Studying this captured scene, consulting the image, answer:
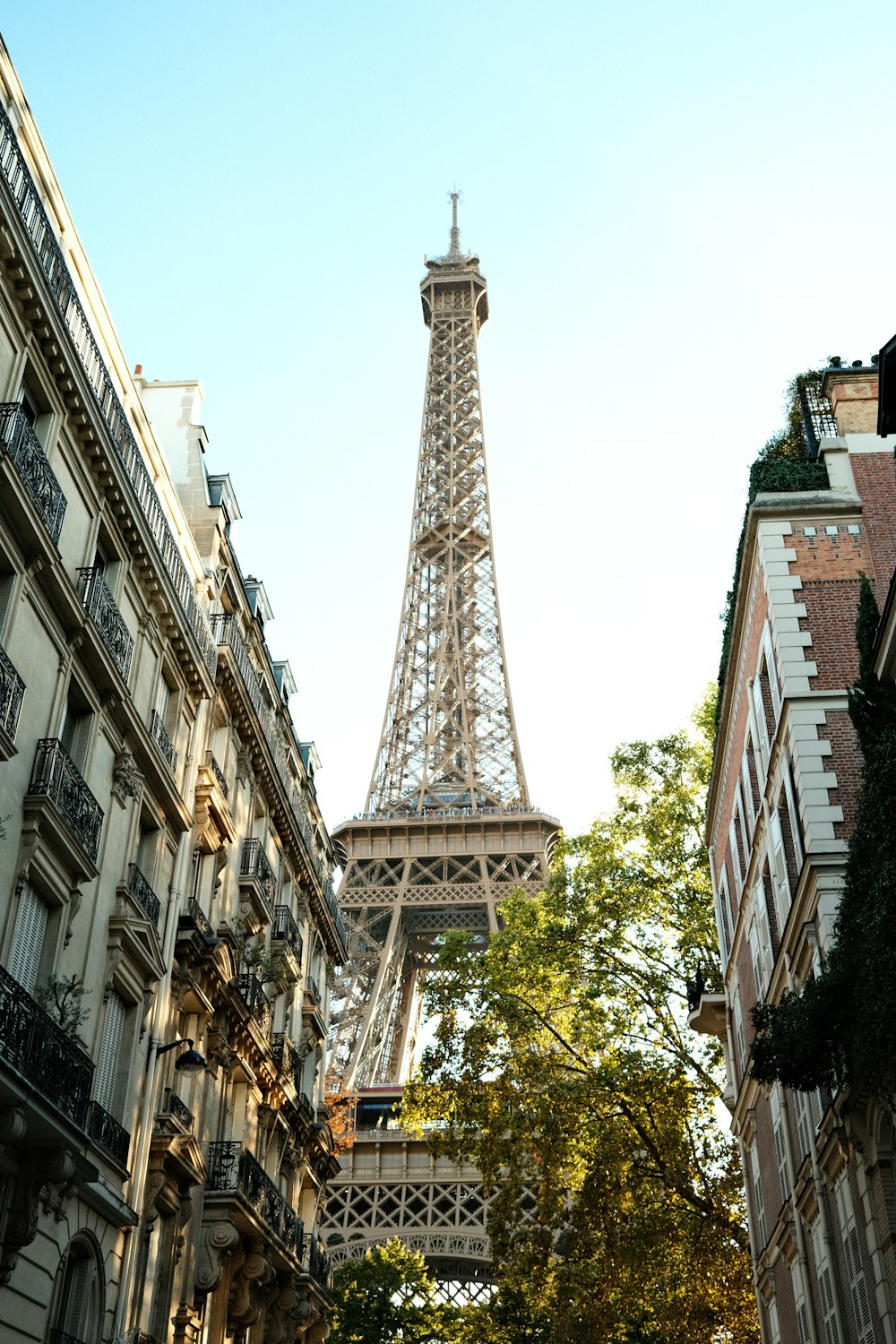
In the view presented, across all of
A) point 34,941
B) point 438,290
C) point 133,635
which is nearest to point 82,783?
point 34,941

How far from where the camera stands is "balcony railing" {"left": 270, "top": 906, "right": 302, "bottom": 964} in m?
29.8

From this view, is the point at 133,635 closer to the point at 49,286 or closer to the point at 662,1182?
the point at 49,286

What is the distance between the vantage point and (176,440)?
29.3 meters

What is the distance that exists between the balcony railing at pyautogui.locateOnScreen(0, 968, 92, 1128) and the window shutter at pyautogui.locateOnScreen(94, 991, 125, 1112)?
1.71m

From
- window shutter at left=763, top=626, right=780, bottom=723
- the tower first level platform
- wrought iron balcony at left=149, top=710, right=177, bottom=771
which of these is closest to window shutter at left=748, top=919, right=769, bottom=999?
window shutter at left=763, top=626, right=780, bottom=723

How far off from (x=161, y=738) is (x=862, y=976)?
11.9 meters

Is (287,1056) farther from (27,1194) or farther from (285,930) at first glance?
(27,1194)

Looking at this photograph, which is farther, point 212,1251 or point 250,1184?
point 250,1184

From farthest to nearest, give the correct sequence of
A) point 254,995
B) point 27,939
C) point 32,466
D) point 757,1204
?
point 254,995, point 757,1204, point 32,466, point 27,939

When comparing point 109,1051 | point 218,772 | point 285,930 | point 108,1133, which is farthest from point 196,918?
→ point 285,930

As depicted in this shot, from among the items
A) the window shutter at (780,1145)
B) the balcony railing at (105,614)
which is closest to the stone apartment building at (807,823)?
the window shutter at (780,1145)

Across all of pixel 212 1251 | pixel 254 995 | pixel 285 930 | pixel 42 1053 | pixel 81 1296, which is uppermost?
pixel 285 930

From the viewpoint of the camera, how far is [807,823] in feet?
64.2

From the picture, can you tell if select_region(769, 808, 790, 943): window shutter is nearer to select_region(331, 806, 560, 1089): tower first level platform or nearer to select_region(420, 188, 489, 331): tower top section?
select_region(331, 806, 560, 1089): tower first level platform
